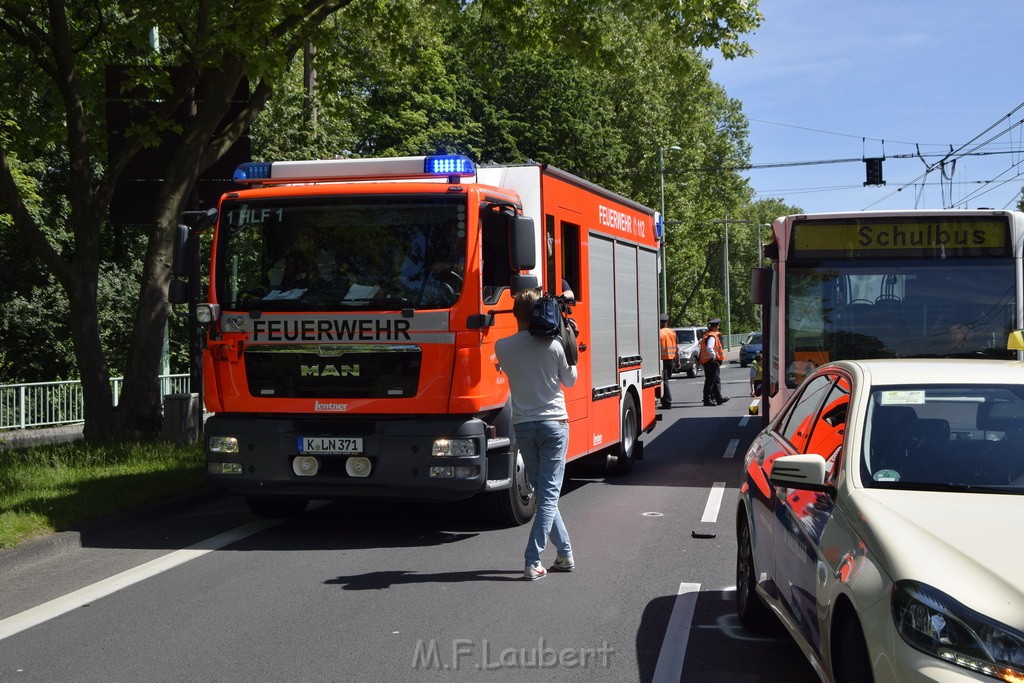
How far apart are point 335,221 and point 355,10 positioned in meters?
8.53

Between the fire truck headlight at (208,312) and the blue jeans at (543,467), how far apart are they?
290cm

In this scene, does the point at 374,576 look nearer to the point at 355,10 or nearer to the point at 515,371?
the point at 515,371

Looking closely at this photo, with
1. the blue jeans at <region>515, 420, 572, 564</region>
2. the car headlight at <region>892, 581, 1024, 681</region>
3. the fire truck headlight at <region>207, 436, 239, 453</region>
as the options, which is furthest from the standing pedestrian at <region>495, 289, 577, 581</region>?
the car headlight at <region>892, 581, 1024, 681</region>

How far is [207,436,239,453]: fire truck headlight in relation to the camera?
916cm

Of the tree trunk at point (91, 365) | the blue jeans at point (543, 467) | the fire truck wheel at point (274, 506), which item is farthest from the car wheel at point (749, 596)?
the tree trunk at point (91, 365)

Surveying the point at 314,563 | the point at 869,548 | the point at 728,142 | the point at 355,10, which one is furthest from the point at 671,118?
the point at 869,548

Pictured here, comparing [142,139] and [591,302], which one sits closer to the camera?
[591,302]

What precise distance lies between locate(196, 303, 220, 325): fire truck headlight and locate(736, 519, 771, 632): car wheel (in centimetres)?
469

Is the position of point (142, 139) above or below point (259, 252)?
above

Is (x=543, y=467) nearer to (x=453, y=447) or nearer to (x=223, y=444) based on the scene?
(x=453, y=447)

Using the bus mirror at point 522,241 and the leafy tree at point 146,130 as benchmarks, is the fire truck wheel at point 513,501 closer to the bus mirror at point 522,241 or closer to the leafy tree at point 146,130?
the bus mirror at point 522,241

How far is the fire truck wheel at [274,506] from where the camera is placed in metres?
10.1

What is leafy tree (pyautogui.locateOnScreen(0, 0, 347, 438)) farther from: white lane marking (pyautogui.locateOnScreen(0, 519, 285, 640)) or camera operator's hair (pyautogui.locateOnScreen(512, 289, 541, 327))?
camera operator's hair (pyautogui.locateOnScreen(512, 289, 541, 327))

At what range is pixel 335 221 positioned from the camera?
903 centimetres
